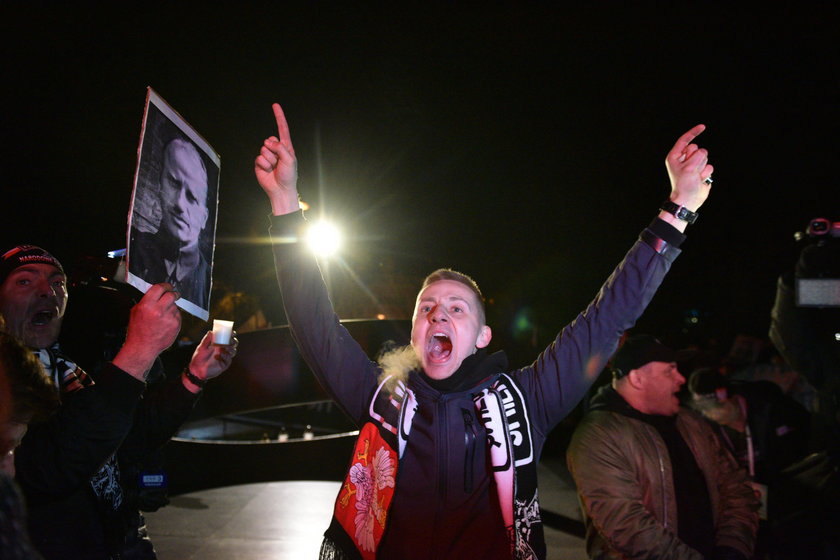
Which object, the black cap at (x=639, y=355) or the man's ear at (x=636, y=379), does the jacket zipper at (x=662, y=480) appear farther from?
the black cap at (x=639, y=355)

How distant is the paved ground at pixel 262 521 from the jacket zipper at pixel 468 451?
395cm

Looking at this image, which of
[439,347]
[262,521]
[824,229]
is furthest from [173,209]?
[262,521]

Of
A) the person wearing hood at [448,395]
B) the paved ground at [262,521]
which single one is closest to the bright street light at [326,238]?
the paved ground at [262,521]

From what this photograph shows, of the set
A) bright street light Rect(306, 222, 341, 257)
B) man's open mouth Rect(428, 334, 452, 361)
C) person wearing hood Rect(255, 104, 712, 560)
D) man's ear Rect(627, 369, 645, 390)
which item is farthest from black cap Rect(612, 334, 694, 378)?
bright street light Rect(306, 222, 341, 257)

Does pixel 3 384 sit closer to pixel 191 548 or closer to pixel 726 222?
pixel 191 548

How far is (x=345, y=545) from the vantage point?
78.8 inches

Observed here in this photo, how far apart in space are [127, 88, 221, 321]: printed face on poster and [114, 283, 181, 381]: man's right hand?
2.9 inches

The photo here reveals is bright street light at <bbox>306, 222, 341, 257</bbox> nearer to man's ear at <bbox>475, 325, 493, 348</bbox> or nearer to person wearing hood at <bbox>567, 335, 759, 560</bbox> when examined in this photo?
person wearing hood at <bbox>567, 335, 759, 560</bbox>

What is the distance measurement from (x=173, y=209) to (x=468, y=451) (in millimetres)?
1574

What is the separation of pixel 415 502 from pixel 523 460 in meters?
0.44

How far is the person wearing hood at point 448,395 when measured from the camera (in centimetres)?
200

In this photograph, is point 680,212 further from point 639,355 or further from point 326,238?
point 326,238

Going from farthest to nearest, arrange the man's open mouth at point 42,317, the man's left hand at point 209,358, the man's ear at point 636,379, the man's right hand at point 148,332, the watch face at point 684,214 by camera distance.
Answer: the man's ear at point 636,379, the man's left hand at point 209,358, the man's open mouth at point 42,317, the watch face at point 684,214, the man's right hand at point 148,332

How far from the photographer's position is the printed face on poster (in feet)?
6.59
